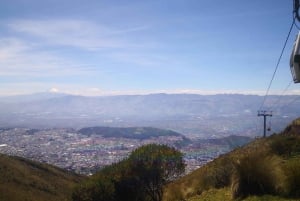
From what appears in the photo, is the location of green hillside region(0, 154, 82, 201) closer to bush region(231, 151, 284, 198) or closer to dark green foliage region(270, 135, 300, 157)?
dark green foliage region(270, 135, 300, 157)

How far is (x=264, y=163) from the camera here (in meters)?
11.4

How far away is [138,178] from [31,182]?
3921 centimetres

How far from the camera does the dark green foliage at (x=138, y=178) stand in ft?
82.1

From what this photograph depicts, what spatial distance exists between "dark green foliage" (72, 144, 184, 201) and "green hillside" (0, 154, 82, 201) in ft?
55.3

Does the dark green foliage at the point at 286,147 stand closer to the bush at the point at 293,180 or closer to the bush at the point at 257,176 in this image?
the bush at the point at 257,176

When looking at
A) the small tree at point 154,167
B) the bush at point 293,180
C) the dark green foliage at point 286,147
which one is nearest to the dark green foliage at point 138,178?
the small tree at point 154,167

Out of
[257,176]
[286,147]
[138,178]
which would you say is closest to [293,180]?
[257,176]

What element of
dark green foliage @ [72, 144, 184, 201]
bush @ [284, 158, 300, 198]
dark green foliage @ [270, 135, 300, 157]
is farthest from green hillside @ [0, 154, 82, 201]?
bush @ [284, 158, 300, 198]

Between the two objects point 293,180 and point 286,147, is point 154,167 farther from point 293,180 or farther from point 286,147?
point 293,180

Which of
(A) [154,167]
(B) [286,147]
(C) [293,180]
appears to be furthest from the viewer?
(A) [154,167]

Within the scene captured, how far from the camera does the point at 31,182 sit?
2336 inches

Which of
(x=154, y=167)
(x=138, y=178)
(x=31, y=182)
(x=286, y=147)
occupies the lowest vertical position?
(x=31, y=182)

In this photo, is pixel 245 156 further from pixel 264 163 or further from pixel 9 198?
pixel 9 198

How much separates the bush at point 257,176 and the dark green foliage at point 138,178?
43.3 feet
